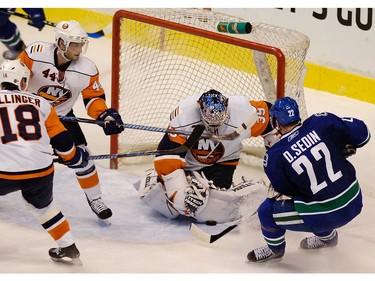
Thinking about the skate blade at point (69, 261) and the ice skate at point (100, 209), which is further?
the ice skate at point (100, 209)

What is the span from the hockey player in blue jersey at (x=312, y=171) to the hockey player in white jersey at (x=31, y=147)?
814 millimetres

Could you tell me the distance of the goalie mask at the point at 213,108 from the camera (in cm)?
463

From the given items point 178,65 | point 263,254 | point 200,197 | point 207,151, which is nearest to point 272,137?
point 207,151

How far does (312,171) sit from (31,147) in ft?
3.54

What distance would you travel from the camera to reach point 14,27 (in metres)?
6.95

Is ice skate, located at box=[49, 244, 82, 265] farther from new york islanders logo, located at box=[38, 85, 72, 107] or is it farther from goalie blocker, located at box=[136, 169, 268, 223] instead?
new york islanders logo, located at box=[38, 85, 72, 107]

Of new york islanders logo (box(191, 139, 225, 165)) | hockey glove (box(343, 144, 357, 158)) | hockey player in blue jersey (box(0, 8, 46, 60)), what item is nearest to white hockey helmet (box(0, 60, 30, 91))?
new york islanders logo (box(191, 139, 225, 165))

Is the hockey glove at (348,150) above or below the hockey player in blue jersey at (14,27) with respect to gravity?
above

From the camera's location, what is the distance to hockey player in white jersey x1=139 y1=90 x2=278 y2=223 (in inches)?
188

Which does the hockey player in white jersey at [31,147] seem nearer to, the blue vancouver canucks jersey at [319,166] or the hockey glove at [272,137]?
the blue vancouver canucks jersey at [319,166]

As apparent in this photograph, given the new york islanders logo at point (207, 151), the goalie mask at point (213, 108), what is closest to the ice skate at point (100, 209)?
the new york islanders logo at point (207, 151)

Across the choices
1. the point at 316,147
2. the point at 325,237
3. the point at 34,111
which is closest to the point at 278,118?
the point at 316,147

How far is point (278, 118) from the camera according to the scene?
435cm

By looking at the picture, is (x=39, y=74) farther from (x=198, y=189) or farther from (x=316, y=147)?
(x=316, y=147)
